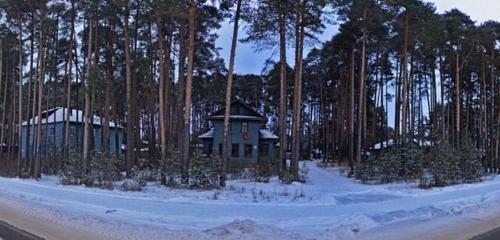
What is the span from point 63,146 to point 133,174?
12.0 metres

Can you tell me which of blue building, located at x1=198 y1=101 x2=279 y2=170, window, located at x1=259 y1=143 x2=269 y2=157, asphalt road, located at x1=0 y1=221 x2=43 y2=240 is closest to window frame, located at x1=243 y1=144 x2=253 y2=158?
blue building, located at x1=198 y1=101 x2=279 y2=170

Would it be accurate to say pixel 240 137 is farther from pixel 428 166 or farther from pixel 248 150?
pixel 428 166

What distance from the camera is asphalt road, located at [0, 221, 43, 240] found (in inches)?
371

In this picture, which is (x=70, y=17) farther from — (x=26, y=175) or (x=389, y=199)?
(x=389, y=199)

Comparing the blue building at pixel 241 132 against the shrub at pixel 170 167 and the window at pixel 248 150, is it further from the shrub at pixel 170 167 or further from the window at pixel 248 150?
the shrub at pixel 170 167

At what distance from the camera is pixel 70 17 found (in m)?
30.2

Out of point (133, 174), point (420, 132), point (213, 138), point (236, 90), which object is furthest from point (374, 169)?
point (236, 90)

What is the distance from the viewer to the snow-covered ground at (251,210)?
10172 millimetres

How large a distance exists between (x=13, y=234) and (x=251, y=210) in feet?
21.2

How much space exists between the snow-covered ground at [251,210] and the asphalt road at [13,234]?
1.01m

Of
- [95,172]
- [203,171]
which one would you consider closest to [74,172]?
[95,172]

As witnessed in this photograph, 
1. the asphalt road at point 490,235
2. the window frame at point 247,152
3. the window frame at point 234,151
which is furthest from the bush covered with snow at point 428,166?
the window frame at point 234,151

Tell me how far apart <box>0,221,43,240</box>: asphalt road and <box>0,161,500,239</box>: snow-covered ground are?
101 centimetres

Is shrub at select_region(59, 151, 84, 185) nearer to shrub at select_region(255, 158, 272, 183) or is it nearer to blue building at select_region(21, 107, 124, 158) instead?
shrub at select_region(255, 158, 272, 183)
